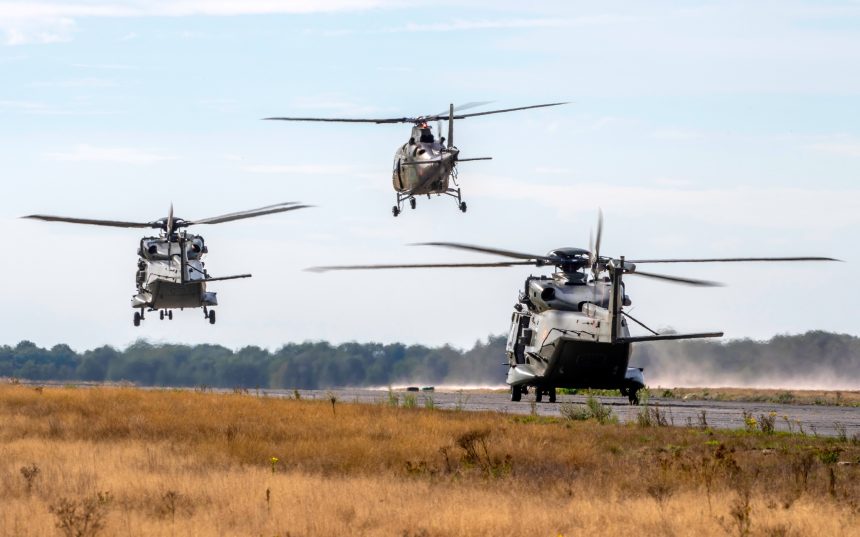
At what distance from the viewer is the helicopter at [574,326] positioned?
36875 mm

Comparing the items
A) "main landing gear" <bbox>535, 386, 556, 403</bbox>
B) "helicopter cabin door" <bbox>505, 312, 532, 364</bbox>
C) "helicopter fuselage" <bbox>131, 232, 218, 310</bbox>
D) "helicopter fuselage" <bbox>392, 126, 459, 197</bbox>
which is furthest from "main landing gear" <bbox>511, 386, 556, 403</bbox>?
"helicopter fuselage" <bbox>131, 232, 218, 310</bbox>

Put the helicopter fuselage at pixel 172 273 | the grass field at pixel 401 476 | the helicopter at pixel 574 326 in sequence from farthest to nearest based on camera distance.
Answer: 1. the helicopter fuselage at pixel 172 273
2. the helicopter at pixel 574 326
3. the grass field at pixel 401 476

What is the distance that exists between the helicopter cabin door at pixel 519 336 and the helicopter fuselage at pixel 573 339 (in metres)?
0.13

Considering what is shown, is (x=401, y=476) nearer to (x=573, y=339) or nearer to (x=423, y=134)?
(x=573, y=339)

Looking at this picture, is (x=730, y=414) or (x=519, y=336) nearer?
(x=730, y=414)

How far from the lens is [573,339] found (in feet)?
124

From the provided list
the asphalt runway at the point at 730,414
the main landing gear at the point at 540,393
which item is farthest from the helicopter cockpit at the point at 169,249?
the main landing gear at the point at 540,393

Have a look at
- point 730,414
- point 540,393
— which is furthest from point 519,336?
point 730,414

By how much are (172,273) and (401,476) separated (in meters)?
38.2

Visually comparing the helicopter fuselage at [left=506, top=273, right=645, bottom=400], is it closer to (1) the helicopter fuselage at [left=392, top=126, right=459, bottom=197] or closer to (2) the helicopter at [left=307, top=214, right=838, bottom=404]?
(2) the helicopter at [left=307, top=214, right=838, bottom=404]

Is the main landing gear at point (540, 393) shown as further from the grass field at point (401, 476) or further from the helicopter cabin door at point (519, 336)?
the grass field at point (401, 476)

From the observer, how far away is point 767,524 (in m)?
14.8

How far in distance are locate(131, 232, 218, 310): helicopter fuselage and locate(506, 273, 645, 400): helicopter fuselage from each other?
20882mm

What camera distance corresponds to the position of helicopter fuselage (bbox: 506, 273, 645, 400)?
3759 centimetres
